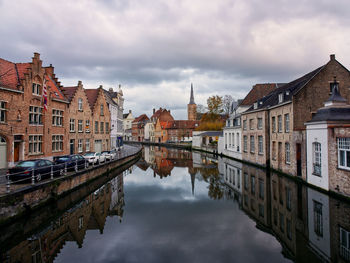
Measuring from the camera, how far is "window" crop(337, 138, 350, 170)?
466 inches

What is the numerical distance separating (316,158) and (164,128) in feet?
224

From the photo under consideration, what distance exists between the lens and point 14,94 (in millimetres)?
17750

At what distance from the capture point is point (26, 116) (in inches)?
739

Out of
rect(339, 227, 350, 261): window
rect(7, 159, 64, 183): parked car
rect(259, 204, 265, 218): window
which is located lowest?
rect(259, 204, 265, 218): window

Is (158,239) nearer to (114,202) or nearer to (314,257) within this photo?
(314,257)

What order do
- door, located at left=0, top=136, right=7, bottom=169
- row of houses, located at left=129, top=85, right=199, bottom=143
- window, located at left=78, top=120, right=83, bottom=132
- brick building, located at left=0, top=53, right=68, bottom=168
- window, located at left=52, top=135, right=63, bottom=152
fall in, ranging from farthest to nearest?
row of houses, located at left=129, top=85, right=199, bottom=143 → window, located at left=78, top=120, right=83, bottom=132 → window, located at left=52, top=135, right=63, bottom=152 → brick building, located at left=0, top=53, right=68, bottom=168 → door, located at left=0, top=136, right=7, bottom=169

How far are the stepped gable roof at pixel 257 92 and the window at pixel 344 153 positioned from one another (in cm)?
2140

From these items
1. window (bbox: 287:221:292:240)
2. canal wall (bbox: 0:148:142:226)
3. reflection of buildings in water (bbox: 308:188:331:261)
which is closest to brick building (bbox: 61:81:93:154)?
canal wall (bbox: 0:148:142:226)

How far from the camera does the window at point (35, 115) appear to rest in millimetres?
19438

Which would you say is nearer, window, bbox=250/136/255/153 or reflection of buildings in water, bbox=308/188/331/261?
reflection of buildings in water, bbox=308/188/331/261

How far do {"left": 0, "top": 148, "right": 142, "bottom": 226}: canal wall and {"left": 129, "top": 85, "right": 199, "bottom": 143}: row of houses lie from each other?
189ft

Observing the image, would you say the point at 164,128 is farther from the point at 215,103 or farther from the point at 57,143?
the point at 57,143

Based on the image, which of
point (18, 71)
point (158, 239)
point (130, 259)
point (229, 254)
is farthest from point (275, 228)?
point (18, 71)

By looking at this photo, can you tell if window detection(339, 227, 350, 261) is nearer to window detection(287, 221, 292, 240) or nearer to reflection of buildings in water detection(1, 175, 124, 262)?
window detection(287, 221, 292, 240)
